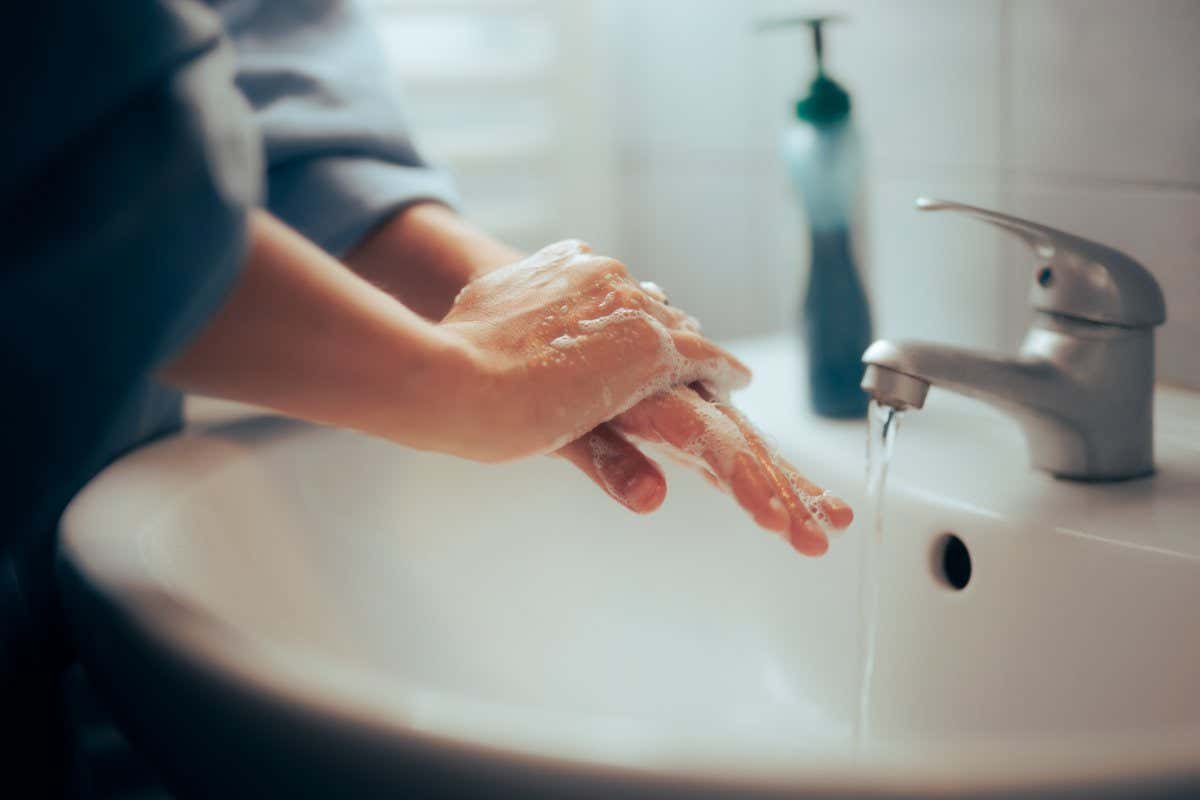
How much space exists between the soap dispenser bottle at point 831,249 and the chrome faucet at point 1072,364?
139 mm

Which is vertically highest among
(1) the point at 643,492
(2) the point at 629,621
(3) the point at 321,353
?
(3) the point at 321,353

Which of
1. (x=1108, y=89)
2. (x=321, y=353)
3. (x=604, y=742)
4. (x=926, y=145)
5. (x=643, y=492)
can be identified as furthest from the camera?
(x=926, y=145)

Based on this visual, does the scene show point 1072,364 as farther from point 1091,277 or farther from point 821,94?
point 821,94

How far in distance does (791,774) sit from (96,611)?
0.30 meters

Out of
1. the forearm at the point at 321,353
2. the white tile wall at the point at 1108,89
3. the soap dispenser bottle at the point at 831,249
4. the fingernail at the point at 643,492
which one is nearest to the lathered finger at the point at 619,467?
the fingernail at the point at 643,492

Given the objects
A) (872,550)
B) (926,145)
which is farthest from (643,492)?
(926,145)

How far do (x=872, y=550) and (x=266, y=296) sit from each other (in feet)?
1.16

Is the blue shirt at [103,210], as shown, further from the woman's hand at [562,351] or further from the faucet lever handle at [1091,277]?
the faucet lever handle at [1091,277]

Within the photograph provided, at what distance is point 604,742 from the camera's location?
1.10ft

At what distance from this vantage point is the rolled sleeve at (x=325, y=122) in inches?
26.8

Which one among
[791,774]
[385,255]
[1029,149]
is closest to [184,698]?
[791,774]

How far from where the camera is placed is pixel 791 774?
0.31 meters

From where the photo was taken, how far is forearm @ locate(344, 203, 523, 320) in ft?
2.18

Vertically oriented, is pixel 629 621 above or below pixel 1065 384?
below
